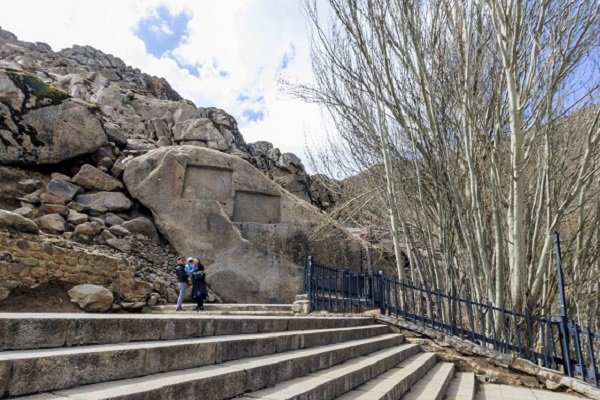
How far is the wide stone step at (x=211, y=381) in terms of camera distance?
5.96 feet

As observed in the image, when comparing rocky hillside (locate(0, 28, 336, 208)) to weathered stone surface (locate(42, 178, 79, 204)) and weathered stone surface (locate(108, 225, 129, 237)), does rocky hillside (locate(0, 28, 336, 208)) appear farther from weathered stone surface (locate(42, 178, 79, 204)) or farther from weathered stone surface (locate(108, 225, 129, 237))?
weathered stone surface (locate(108, 225, 129, 237))

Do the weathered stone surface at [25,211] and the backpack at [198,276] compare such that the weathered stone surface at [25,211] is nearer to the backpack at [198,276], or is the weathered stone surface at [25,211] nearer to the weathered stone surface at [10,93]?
the weathered stone surface at [10,93]

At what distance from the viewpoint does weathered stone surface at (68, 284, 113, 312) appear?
832 cm

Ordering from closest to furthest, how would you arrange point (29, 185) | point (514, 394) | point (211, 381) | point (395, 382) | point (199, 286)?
A: point (211, 381)
point (395, 382)
point (514, 394)
point (199, 286)
point (29, 185)

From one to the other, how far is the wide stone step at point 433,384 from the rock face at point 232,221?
7.42m

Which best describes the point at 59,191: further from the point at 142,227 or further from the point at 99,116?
the point at 99,116

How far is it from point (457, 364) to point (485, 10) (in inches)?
269

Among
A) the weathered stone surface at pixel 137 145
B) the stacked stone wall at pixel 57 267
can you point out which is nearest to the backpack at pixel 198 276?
the stacked stone wall at pixel 57 267

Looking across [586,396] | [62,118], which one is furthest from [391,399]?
[62,118]

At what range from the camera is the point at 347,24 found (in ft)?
27.7

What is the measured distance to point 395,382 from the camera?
4008 millimetres

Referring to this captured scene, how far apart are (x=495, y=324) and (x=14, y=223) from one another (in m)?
10.1

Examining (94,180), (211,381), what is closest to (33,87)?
(94,180)

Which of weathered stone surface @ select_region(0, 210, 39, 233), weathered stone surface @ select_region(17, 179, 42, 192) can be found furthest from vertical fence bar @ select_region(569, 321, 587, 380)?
weathered stone surface @ select_region(17, 179, 42, 192)
